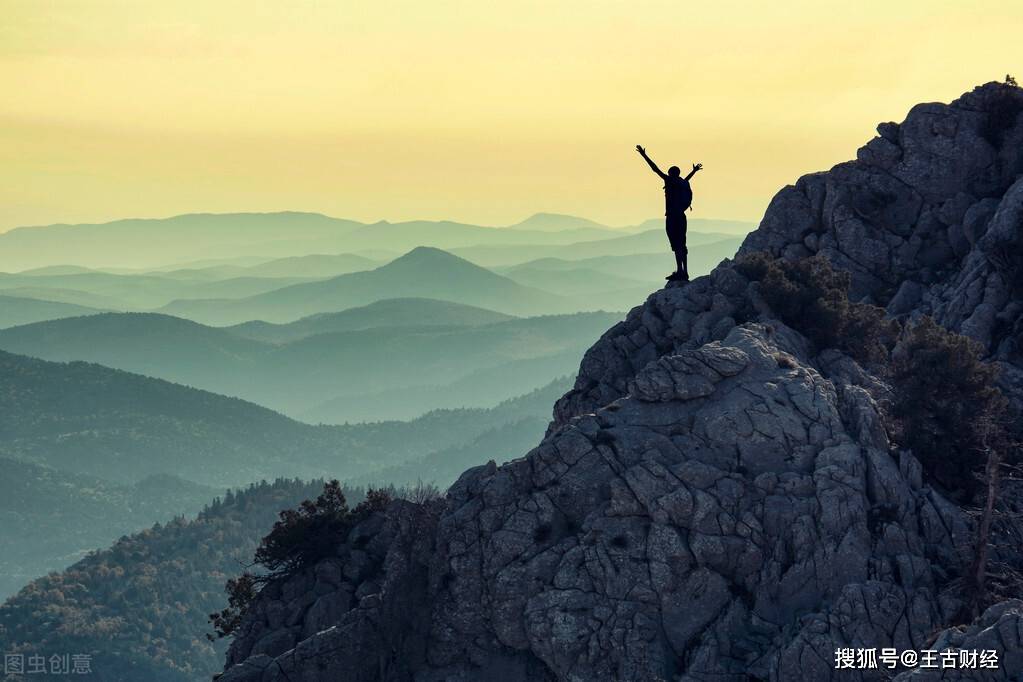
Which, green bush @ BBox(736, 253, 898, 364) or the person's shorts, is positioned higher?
the person's shorts

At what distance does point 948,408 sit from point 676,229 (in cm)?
1381

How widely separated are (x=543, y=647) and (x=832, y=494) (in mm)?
10447

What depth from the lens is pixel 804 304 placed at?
58.8 m

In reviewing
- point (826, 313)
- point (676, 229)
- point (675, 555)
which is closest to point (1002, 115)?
point (826, 313)

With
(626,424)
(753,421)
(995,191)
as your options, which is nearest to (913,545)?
(753,421)

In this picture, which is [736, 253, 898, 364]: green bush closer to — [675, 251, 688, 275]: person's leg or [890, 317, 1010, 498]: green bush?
[675, 251, 688, 275]: person's leg

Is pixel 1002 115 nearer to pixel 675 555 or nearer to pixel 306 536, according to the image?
pixel 675 555

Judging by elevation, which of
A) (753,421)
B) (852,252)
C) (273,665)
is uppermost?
(852,252)

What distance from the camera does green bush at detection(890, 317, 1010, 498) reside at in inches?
2007

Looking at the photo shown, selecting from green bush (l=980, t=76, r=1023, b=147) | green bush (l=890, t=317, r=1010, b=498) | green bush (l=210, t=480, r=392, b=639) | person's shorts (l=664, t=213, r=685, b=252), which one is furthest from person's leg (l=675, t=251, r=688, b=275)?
green bush (l=980, t=76, r=1023, b=147)

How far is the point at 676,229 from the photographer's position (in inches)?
2349

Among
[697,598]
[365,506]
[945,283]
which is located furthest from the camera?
[945,283]

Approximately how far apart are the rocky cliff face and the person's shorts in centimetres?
584

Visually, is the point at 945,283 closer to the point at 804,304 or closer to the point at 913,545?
the point at 804,304
